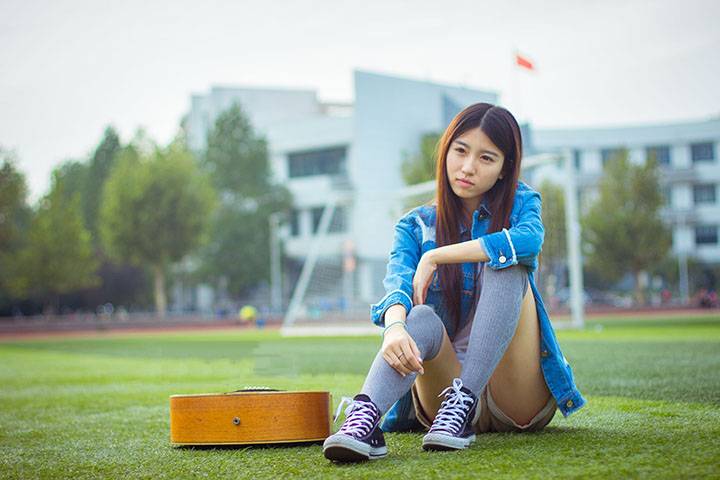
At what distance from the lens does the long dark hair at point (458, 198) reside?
3.04m

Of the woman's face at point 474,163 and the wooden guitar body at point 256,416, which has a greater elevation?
the woman's face at point 474,163

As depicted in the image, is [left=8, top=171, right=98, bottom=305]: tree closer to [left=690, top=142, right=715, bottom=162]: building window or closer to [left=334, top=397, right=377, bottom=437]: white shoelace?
[left=334, top=397, right=377, bottom=437]: white shoelace

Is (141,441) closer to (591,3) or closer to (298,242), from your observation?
(591,3)

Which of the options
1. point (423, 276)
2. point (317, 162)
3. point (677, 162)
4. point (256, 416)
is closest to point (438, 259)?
point (423, 276)

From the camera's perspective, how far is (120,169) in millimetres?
40781

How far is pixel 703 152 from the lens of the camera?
56500mm

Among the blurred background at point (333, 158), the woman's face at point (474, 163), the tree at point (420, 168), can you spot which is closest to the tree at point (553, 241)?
the blurred background at point (333, 158)

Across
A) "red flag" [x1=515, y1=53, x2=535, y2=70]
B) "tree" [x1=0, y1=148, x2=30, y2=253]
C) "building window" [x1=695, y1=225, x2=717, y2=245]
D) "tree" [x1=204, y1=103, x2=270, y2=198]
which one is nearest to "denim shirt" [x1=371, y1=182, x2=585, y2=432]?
"red flag" [x1=515, y1=53, x2=535, y2=70]

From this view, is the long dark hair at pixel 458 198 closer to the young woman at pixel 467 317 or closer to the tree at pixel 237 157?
the young woman at pixel 467 317

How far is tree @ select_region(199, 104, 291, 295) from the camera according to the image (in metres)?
47.5

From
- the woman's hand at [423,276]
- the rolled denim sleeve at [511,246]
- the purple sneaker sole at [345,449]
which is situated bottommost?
the purple sneaker sole at [345,449]

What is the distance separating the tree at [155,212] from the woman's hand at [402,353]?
3778 cm

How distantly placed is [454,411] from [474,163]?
0.86m

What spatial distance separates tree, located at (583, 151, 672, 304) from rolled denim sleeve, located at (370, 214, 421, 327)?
122ft
